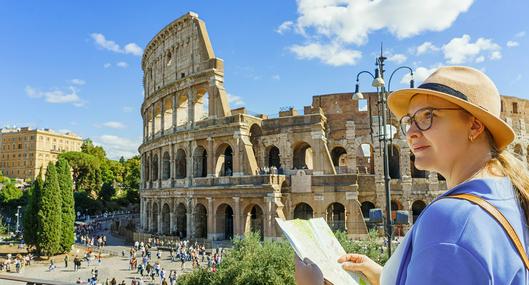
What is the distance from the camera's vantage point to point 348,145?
29953mm

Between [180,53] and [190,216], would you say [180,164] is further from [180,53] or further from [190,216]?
[180,53]

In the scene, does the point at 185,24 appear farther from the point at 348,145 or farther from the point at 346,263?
the point at 346,263

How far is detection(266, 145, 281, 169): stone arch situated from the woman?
29352 millimetres

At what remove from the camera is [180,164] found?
3503 cm

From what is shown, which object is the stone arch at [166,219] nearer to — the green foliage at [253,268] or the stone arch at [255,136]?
the stone arch at [255,136]

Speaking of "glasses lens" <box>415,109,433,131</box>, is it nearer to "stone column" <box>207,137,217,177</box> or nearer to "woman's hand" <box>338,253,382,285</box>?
"woman's hand" <box>338,253,382,285</box>

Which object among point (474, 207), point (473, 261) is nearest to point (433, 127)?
point (474, 207)

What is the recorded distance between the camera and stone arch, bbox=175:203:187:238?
109 feet

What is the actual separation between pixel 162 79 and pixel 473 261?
38067 millimetres

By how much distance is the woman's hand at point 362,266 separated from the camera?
211 cm

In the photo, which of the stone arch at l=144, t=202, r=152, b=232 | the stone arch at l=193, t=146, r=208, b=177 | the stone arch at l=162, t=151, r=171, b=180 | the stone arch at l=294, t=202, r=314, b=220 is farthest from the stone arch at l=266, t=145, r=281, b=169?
the stone arch at l=144, t=202, r=152, b=232

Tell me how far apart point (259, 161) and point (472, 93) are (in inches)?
1151

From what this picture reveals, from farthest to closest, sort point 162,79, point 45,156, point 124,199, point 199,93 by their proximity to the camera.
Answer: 1. point 45,156
2. point 124,199
3. point 162,79
4. point 199,93

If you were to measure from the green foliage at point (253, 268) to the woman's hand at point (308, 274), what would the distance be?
985 cm
